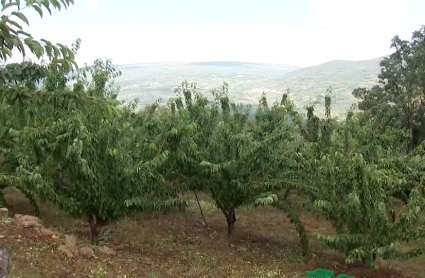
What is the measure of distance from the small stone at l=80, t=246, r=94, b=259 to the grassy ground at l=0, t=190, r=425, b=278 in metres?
0.16

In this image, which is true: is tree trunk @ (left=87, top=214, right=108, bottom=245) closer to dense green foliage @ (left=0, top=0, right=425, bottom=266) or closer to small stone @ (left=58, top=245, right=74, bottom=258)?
dense green foliage @ (left=0, top=0, right=425, bottom=266)

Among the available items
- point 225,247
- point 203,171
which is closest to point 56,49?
point 203,171

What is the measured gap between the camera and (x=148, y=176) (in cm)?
989

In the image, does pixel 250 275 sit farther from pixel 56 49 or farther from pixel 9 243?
pixel 56 49

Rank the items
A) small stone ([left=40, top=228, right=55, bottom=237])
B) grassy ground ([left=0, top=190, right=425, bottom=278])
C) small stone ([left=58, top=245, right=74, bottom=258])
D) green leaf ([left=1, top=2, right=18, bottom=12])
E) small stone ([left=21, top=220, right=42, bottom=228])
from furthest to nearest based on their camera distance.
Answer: small stone ([left=21, top=220, right=42, bottom=228])
small stone ([left=40, top=228, right=55, bottom=237])
small stone ([left=58, top=245, right=74, bottom=258])
grassy ground ([left=0, top=190, right=425, bottom=278])
green leaf ([left=1, top=2, right=18, bottom=12])

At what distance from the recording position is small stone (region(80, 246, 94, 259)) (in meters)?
9.76

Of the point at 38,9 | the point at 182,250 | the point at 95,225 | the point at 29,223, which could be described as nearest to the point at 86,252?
the point at 95,225

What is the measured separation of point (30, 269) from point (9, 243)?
5.05 feet

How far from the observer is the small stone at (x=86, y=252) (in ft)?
32.0

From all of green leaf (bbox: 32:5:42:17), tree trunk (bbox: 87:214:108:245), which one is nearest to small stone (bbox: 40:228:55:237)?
tree trunk (bbox: 87:214:108:245)

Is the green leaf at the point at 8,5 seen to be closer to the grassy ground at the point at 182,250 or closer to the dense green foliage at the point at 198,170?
the dense green foliage at the point at 198,170

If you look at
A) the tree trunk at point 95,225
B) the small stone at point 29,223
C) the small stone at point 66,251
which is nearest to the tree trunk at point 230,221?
the tree trunk at point 95,225

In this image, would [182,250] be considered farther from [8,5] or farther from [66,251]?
Result: [8,5]

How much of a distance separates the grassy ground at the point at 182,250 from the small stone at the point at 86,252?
16 cm
